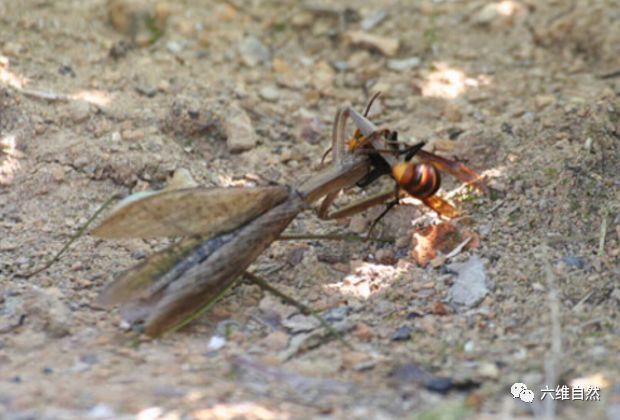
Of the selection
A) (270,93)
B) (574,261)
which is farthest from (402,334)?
(270,93)

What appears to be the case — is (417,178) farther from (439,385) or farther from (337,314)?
(439,385)

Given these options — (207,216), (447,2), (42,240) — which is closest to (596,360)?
(207,216)

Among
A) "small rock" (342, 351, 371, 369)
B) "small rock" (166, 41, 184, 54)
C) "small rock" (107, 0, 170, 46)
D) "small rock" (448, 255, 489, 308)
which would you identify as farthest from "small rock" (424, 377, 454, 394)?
"small rock" (107, 0, 170, 46)

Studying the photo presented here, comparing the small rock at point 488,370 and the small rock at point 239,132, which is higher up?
the small rock at point 239,132

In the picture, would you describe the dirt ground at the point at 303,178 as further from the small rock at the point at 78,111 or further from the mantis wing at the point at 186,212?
the mantis wing at the point at 186,212

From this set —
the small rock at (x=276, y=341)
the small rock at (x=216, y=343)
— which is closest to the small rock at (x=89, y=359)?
the small rock at (x=216, y=343)

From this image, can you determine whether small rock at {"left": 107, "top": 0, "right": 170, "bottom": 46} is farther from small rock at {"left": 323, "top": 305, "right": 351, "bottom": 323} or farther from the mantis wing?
small rock at {"left": 323, "top": 305, "right": 351, "bottom": 323}
